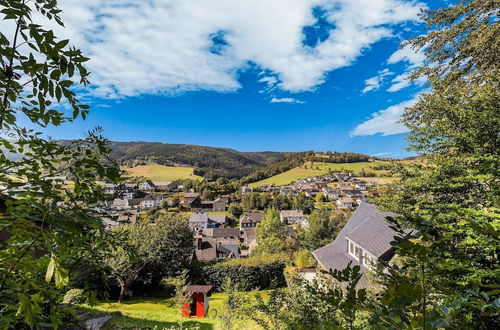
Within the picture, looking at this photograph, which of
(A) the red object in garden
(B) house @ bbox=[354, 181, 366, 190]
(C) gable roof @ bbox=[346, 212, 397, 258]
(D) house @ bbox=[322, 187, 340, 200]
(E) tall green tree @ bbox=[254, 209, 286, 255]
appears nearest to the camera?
(C) gable roof @ bbox=[346, 212, 397, 258]

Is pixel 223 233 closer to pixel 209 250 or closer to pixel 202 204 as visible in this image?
pixel 209 250

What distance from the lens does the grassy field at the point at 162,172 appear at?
12412cm

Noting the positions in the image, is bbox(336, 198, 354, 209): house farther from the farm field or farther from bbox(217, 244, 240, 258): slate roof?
bbox(217, 244, 240, 258): slate roof

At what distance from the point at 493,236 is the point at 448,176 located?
9.25 m

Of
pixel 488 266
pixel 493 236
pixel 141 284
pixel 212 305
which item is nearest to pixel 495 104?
pixel 488 266

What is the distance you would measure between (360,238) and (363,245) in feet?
3.35

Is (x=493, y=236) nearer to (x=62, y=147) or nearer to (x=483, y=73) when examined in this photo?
(x=62, y=147)

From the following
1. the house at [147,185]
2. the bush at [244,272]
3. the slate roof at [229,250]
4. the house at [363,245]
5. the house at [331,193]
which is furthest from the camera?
the house at [147,185]

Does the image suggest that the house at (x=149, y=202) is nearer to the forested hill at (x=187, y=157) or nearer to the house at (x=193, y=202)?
the house at (x=193, y=202)

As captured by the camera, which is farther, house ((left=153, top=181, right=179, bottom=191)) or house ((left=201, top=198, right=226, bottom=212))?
house ((left=153, top=181, right=179, bottom=191))

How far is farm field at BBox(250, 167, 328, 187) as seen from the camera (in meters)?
127

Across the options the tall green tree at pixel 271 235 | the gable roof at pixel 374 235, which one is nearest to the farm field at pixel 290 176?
the tall green tree at pixel 271 235

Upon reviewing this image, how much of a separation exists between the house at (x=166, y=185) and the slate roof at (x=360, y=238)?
106 m

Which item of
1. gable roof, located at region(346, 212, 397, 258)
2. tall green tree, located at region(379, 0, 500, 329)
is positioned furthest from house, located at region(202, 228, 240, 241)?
tall green tree, located at region(379, 0, 500, 329)
